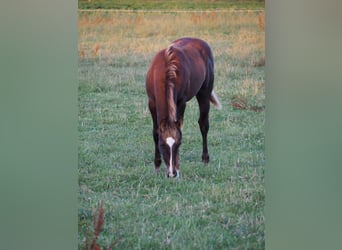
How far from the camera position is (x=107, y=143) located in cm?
319

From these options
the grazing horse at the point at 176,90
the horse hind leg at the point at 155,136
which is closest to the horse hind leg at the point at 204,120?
the grazing horse at the point at 176,90

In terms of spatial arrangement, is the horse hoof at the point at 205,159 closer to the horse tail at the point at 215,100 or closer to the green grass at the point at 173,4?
the horse tail at the point at 215,100

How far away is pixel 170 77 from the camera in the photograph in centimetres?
323

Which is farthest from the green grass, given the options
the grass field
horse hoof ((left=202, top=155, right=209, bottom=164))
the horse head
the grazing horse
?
horse hoof ((left=202, top=155, right=209, bottom=164))

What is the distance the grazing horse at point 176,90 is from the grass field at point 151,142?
1.8 inches

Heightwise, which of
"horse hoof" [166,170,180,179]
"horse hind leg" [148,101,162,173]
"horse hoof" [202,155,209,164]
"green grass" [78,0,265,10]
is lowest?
"horse hoof" [166,170,180,179]

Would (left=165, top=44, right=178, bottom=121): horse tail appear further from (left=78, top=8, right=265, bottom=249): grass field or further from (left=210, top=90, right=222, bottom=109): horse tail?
(left=210, top=90, right=222, bottom=109): horse tail

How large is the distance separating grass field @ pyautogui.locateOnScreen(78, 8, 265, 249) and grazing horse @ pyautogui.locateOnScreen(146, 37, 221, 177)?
46 millimetres

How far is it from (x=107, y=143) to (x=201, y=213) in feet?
2.43

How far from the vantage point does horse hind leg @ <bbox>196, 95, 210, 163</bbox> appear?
3229 mm

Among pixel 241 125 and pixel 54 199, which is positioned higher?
pixel 241 125

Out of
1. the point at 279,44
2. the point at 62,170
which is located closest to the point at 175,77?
the point at 279,44

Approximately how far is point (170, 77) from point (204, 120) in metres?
0.35

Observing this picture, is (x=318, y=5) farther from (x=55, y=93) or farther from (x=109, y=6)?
(x=55, y=93)
